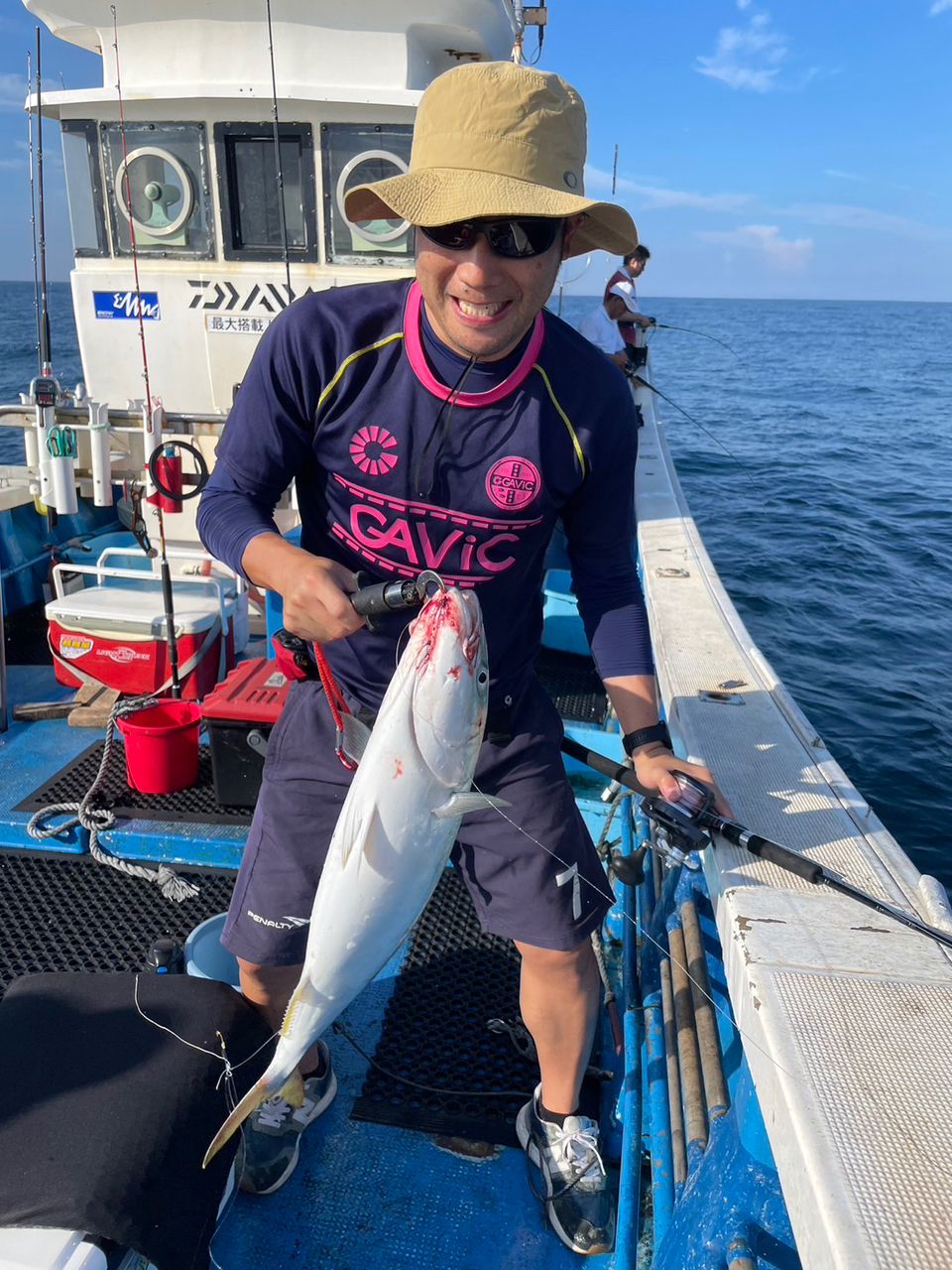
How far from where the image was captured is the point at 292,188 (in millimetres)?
6848

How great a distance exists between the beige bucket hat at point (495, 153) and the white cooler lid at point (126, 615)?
11.0ft

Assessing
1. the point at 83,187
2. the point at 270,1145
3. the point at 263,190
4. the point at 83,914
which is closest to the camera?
the point at 270,1145

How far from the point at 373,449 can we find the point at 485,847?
111cm

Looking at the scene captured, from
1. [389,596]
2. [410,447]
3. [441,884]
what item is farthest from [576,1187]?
[410,447]

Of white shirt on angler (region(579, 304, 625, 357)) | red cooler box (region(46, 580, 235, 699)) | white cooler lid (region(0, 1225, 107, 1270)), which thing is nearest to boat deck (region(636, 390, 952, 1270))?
white cooler lid (region(0, 1225, 107, 1270))

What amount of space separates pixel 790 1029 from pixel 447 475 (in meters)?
1.47

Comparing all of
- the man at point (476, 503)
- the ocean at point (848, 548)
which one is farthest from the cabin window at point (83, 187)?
the ocean at point (848, 548)

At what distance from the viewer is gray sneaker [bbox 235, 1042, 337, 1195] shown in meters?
2.58

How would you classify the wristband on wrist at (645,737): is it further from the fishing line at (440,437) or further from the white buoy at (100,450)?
the white buoy at (100,450)

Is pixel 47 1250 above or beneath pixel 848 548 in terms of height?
above

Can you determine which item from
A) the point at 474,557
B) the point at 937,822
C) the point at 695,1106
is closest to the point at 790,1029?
the point at 695,1106

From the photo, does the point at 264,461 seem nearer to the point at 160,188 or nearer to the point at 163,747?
the point at 163,747

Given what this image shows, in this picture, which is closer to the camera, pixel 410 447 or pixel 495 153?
pixel 495 153

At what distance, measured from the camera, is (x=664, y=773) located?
238 centimetres
